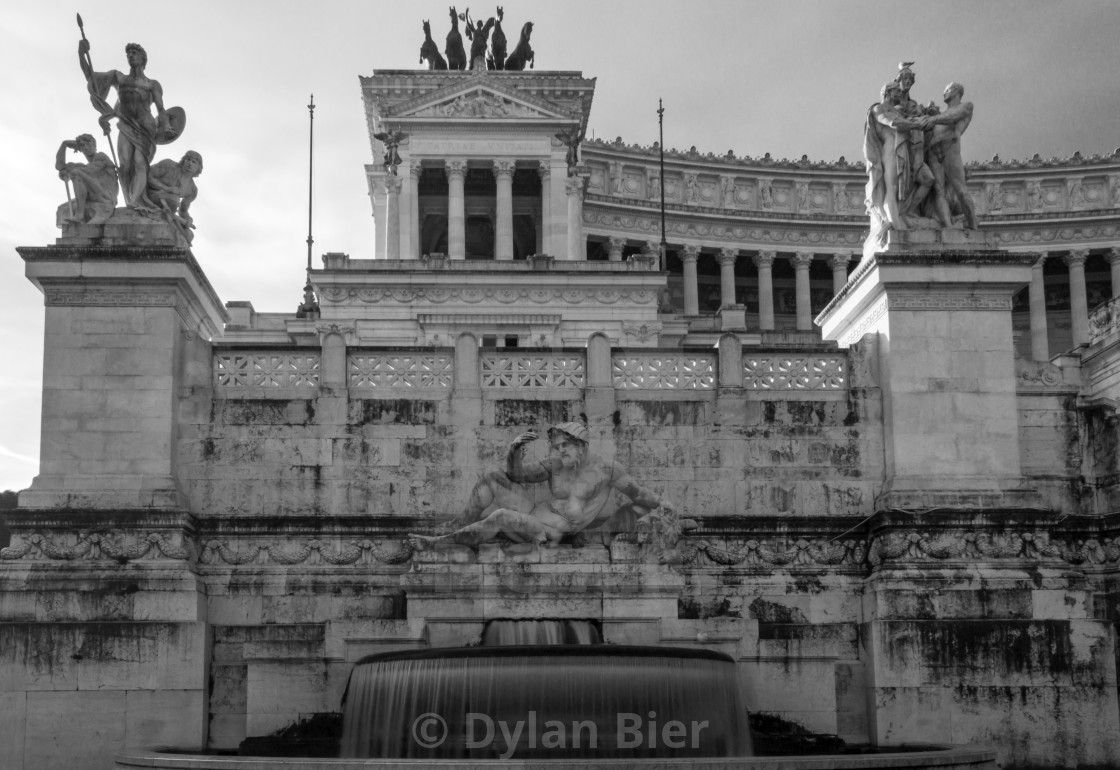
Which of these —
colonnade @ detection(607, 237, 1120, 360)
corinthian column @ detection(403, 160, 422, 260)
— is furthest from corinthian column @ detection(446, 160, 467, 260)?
colonnade @ detection(607, 237, 1120, 360)

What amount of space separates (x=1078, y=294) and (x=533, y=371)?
6583cm

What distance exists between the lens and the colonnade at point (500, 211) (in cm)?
7225

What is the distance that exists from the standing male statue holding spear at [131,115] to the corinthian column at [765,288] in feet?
205

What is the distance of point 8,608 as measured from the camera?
810 inches

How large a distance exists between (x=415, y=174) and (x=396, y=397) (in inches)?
2071

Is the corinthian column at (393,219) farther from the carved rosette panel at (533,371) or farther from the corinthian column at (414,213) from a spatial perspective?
the carved rosette panel at (533,371)

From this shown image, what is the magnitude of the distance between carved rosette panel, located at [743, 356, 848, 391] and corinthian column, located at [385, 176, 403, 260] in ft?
Result: 167

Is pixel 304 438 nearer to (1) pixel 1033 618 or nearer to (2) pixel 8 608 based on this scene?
(2) pixel 8 608

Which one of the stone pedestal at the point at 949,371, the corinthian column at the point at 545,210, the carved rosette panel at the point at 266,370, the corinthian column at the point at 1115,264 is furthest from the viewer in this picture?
the corinthian column at the point at 1115,264

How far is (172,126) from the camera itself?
23.4 m

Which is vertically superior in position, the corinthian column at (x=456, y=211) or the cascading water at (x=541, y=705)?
the corinthian column at (x=456, y=211)

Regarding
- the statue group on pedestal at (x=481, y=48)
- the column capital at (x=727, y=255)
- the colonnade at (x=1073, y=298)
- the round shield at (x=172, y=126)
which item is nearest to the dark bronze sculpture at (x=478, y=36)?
the statue group on pedestal at (x=481, y=48)

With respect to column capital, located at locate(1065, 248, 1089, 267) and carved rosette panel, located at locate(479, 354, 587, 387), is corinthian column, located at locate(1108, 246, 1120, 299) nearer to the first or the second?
column capital, located at locate(1065, 248, 1089, 267)

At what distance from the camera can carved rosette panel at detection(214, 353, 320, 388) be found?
22484 millimetres
